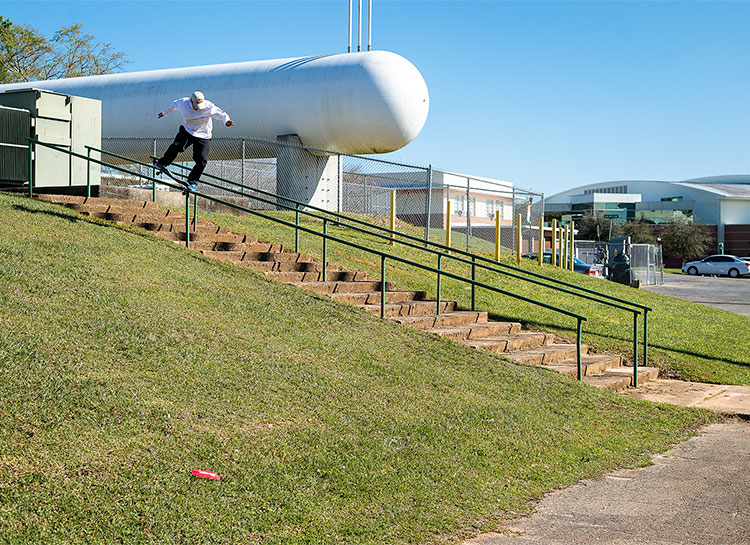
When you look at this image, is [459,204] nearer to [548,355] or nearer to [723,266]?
[723,266]

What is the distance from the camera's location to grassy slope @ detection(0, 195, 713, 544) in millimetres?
4555

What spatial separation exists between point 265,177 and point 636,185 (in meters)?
104

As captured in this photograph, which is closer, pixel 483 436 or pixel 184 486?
pixel 184 486

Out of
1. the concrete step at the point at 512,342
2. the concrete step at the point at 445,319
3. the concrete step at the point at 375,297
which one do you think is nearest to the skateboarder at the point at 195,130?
the concrete step at the point at 375,297

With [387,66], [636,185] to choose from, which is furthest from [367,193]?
[636,185]

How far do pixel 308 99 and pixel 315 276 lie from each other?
1036cm

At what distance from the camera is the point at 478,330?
11047mm

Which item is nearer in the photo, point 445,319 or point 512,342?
point 512,342

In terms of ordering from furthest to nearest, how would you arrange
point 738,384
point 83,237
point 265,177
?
point 265,177, point 738,384, point 83,237

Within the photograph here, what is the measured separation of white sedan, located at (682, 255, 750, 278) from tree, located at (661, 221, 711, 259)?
2065 centimetres

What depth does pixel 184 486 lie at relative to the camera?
475cm

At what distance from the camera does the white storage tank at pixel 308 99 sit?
20.6 m

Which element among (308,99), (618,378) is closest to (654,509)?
(618,378)

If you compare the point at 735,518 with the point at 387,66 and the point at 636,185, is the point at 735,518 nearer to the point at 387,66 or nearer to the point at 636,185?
the point at 387,66
